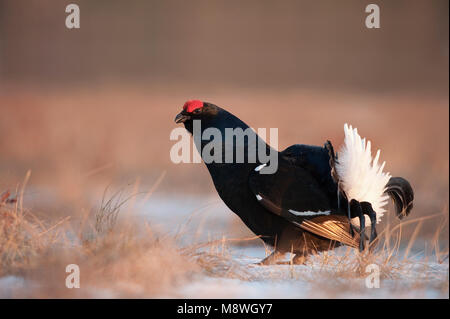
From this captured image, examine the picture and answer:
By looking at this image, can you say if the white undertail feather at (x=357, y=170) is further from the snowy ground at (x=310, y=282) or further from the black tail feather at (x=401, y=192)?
the snowy ground at (x=310, y=282)

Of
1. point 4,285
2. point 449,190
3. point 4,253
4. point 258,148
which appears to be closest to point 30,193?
point 4,253

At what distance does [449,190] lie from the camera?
4887 millimetres

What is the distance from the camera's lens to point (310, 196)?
8.40 feet

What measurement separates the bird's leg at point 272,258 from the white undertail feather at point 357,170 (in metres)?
0.35

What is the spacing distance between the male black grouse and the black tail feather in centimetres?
10

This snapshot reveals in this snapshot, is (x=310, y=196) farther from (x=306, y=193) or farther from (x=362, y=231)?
(x=362, y=231)

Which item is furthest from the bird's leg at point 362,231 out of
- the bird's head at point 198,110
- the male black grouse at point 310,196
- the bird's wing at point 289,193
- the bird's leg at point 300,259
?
the bird's head at point 198,110

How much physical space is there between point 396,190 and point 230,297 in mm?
1128

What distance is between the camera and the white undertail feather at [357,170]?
2.54 meters

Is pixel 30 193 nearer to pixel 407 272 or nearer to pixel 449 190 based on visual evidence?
pixel 407 272

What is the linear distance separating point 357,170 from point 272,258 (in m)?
0.52

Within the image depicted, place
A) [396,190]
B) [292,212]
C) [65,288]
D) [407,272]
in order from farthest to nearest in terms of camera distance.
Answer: [396,190] < [292,212] < [407,272] < [65,288]

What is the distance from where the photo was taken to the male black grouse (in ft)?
8.18

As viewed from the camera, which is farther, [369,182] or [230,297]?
[369,182]
